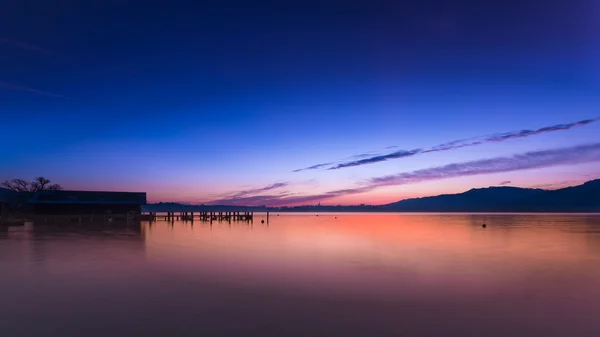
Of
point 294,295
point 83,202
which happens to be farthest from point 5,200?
point 294,295

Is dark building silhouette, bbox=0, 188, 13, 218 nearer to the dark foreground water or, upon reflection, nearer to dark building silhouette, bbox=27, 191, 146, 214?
dark building silhouette, bbox=27, 191, 146, 214

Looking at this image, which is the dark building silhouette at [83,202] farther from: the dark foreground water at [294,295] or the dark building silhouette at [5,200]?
the dark foreground water at [294,295]

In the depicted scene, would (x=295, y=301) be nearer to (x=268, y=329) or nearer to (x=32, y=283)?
(x=268, y=329)

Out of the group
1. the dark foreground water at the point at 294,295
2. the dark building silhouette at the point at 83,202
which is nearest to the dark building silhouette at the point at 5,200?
the dark building silhouette at the point at 83,202

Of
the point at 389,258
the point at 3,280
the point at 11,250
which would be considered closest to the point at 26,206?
the point at 11,250

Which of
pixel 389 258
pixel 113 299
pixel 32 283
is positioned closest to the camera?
pixel 113 299

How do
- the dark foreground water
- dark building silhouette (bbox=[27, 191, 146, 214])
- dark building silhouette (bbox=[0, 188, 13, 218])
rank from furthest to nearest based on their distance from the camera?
dark building silhouette (bbox=[27, 191, 146, 214]) < dark building silhouette (bbox=[0, 188, 13, 218]) < the dark foreground water

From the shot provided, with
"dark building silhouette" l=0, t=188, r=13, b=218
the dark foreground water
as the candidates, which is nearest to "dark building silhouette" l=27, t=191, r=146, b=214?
"dark building silhouette" l=0, t=188, r=13, b=218

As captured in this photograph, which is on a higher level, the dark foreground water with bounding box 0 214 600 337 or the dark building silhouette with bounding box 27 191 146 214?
the dark building silhouette with bounding box 27 191 146 214

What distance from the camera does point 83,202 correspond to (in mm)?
73812

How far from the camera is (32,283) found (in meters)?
18.3

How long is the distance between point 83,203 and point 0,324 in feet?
225

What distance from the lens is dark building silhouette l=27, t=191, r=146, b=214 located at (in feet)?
234

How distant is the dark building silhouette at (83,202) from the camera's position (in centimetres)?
7125
